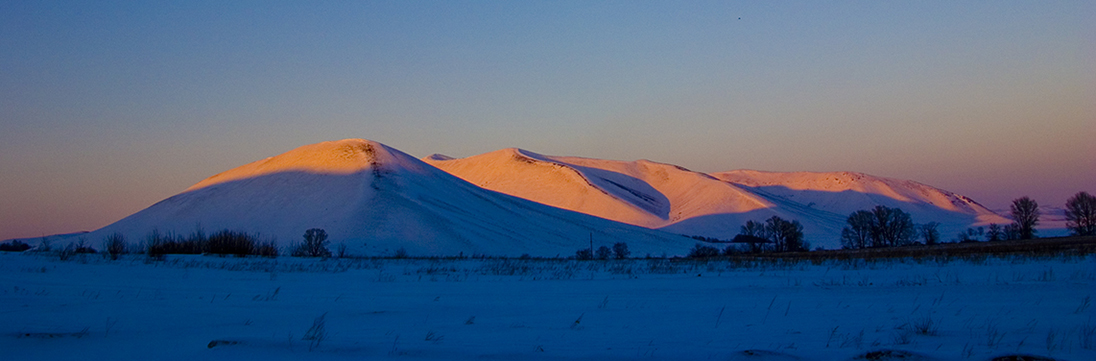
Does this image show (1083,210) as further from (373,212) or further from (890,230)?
(373,212)

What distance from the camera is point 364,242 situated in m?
77.9

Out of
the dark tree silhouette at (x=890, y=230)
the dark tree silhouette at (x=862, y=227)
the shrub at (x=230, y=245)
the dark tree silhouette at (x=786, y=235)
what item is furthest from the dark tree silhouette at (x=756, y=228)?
the shrub at (x=230, y=245)

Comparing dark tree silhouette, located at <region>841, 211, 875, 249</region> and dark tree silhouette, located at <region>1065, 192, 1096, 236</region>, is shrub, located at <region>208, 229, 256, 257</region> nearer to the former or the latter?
dark tree silhouette, located at <region>841, 211, 875, 249</region>

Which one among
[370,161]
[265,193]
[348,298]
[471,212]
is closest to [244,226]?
[265,193]

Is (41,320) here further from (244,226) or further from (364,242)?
(244,226)

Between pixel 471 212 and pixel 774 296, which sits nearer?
pixel 774 296

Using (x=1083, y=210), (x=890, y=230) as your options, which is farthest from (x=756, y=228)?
(x=1083, y=210)

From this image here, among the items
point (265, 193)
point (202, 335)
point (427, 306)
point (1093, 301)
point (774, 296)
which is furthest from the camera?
point (265, 193)

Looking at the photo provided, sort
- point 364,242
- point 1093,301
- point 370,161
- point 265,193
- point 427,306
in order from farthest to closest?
1. point 370,161
2. point 265,193
3. point 364,242
4. point 427,306
5. point 1093,301

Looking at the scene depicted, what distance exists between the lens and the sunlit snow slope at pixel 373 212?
274ft

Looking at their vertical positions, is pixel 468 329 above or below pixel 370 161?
below

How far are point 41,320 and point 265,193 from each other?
104m

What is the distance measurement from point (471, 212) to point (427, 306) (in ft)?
289

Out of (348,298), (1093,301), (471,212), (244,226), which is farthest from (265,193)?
(1093,301)
